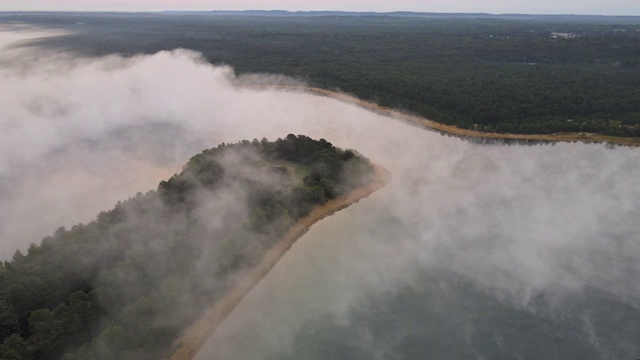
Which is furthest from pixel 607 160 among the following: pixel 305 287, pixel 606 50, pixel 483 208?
pixel 606 50

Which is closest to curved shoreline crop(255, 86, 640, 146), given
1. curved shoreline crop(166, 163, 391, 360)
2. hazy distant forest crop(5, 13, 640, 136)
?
hazy distant forest crop(5, 13, 640, 136)

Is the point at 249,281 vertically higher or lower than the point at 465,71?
lower

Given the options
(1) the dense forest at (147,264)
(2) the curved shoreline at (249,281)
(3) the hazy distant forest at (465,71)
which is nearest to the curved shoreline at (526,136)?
(3) the hazy distant forest at (465,71)

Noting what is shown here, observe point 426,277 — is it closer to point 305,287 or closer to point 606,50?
point 305,287

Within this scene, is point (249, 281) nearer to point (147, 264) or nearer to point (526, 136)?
point (147, 264)

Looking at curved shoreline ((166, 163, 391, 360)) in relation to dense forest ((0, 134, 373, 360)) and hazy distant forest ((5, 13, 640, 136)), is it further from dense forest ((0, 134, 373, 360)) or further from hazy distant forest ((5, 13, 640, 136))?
hazy distant forest ((5, 13, 640, 136))

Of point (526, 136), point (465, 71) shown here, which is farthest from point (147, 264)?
point (465, 71)
